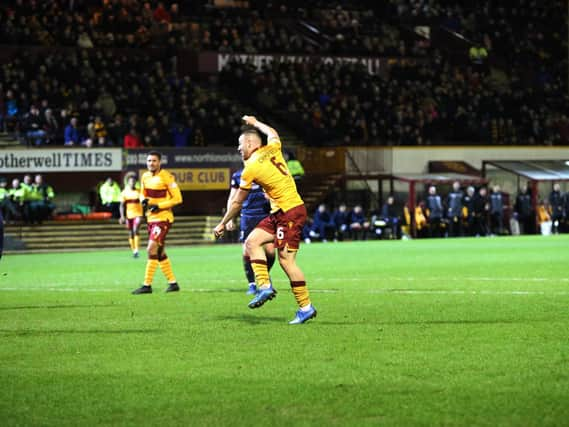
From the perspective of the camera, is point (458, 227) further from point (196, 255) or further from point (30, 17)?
point (30, 17)

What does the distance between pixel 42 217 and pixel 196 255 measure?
9374 mm

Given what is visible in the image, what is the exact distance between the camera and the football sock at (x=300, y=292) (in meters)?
13.2

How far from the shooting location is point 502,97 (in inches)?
Result: 2061

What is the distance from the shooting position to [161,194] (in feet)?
62.5

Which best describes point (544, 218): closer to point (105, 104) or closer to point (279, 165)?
point (105, 104)

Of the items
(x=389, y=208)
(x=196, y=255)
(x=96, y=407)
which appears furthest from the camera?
(x=389, y=208)

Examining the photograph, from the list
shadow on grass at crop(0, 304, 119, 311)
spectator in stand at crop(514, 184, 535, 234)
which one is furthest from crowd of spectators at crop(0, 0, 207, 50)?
shadow on grass at crop(0, 304, 119, 311)

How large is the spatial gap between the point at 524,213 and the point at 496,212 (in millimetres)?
1130

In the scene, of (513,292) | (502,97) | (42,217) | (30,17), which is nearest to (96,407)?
(513,292)

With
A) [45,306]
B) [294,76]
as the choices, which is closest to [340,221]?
[294,76]

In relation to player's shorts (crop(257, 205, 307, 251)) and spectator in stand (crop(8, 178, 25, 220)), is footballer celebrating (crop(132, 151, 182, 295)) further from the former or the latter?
spectator in stand (crop(8, 178, 25, 220))

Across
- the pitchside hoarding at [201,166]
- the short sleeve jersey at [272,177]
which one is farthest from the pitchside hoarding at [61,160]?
the short sleeve jersey at [272,177]

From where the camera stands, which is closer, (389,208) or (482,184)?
(389,208)

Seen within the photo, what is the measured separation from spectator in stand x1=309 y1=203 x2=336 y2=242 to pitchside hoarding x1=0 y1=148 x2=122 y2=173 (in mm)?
7127
